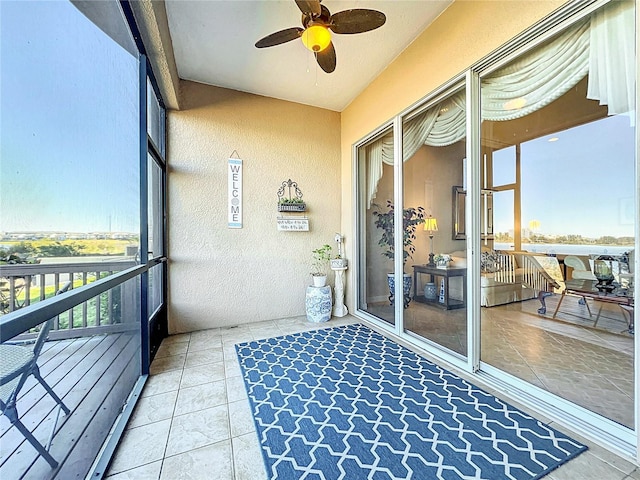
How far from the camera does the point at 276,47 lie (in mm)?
2807

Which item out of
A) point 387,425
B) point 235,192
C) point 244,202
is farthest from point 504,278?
point 235,192

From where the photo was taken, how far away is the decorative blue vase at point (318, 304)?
3.69 meters

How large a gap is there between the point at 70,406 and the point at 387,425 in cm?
165

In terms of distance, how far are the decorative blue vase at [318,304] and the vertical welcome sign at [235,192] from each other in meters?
1.39

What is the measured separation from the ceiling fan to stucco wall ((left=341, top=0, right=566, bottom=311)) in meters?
0.77

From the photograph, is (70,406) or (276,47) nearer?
(70,406)

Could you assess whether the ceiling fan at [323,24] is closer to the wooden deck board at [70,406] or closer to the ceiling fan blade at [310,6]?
the ceiling fan blade at [310,6]

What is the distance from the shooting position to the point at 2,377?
0.77 meters


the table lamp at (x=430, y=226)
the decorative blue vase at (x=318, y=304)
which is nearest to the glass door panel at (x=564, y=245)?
the table lamp at (x=430, y=226)

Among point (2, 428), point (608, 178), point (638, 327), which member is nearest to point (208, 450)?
point (2, 428)

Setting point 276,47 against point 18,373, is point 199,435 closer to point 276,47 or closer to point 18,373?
point 18,373

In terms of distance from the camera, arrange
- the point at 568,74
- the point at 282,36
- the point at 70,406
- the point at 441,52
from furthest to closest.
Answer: the point at 441,52 → the point at 282,36 → the point at 568,74 → the point at 70,406

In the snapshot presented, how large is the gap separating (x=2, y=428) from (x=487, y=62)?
3297 millimetres

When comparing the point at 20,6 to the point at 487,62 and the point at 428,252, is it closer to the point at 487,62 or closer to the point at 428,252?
the point at 487,62
